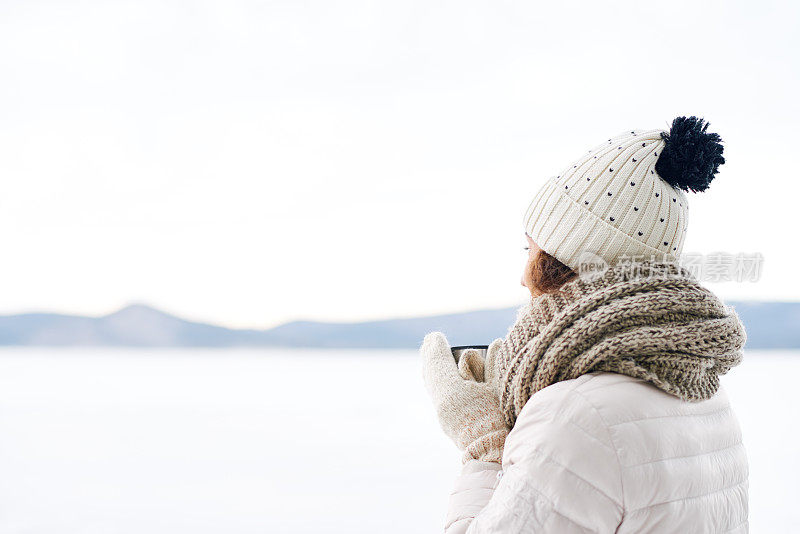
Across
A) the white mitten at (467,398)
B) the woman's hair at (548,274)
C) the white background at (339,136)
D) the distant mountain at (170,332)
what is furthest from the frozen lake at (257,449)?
the woman's hair at (548,274)

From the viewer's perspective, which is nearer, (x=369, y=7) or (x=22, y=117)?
(x=369, y=7)

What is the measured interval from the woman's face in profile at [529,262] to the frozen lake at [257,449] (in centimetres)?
154

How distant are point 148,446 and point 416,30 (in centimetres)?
215

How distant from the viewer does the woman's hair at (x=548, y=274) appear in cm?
84

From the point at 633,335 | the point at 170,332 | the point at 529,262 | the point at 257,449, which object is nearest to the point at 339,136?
the point at 170,332

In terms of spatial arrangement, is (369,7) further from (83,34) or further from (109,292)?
(109,292)

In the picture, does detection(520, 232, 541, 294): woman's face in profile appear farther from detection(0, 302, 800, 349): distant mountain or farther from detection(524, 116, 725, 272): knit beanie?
detection(0, 302, 800, 349): distant mountain

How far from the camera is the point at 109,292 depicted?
4.04 m

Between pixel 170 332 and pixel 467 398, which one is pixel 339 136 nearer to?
pixel 170 332

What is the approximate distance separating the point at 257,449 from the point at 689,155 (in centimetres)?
236

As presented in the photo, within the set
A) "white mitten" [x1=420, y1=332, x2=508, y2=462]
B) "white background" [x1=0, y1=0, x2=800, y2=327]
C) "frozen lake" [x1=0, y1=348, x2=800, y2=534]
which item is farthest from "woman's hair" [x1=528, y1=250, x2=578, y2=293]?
"frozen lake" [x1=0, y1=348, x2=800, y2=534]

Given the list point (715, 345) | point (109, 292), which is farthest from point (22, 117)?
point (715, 345)

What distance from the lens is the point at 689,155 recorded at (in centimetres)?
81

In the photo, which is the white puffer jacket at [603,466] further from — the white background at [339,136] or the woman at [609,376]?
the white background at [339,136]
